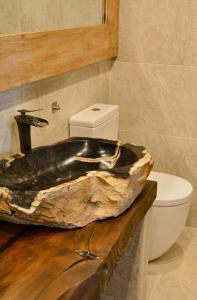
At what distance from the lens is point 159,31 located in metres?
2.09

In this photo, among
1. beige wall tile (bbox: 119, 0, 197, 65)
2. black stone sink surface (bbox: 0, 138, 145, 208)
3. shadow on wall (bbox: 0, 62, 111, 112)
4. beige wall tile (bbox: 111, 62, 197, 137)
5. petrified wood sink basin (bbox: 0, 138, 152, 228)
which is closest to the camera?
petrified wood sink basin (bbox: 0, 138, 152, 228)

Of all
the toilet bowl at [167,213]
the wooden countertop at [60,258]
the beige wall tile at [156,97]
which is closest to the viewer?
the wooden countertop at [60,258]

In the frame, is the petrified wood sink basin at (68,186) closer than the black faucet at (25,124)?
Yes

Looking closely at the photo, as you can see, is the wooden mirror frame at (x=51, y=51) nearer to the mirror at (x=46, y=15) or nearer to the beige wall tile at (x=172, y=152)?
the mirror at (x=46, y=15)

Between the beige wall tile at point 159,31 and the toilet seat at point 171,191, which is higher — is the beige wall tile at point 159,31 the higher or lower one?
the higher one

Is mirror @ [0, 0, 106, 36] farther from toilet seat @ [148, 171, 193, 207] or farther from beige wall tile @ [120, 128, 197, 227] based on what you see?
toilet seat @ [148, 171, 193, 207]

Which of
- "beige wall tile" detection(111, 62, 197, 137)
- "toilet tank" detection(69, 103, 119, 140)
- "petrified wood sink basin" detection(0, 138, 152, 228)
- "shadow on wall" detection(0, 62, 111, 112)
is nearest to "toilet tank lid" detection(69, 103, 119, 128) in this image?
"toilet tank" detection(69, 103, 119, 140)

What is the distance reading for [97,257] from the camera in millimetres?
877

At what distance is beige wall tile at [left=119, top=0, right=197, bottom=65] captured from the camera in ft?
6.62

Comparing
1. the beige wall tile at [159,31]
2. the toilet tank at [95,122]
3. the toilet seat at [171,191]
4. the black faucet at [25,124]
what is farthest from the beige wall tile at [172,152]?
the black faucet at [25,124]

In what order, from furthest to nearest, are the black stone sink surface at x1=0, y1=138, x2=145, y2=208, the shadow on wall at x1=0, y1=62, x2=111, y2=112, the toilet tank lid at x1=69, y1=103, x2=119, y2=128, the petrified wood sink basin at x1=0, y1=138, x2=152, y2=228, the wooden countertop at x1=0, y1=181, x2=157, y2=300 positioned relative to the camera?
the toilet tank lid at x1=69, y1=103, x2=119, y2=128
the shadow on wall at x1=0, y1=62, x2=111, y2=112
the black stone sink surface at x1=0, y1=138, x2=145, y2=208
the petrified wood sink basin at x1=0, y1=138, x2=152, y2=228
the wooden countertop at x1=0, y1=181, x2=157, y2=300

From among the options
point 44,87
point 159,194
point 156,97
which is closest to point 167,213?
point 159,194

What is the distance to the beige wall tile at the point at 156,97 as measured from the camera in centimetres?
214

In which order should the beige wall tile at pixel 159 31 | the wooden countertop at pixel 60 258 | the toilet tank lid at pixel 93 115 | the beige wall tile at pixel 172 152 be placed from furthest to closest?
the beige wall tile at pixel 172 152 → the beige wall tile at pixel 159 31 → the toilet tank lid at pixel 93 115 → the wooden countertop at pixel 60 258
